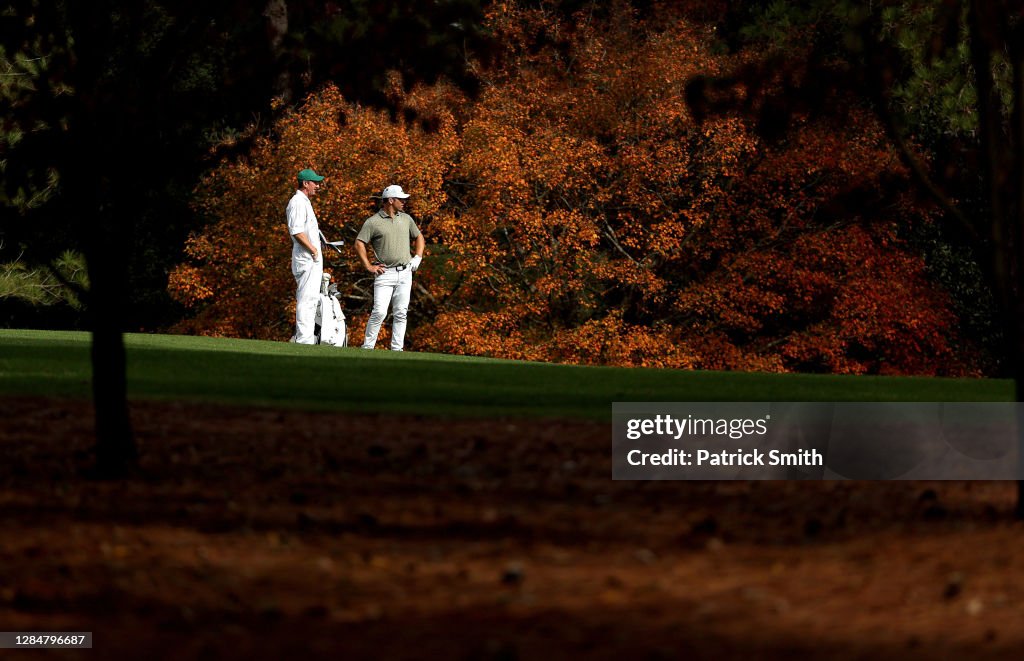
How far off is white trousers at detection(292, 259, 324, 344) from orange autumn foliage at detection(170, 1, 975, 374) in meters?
6.58

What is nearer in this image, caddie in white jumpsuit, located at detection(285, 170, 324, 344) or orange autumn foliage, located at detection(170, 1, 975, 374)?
caddie in white jumpsuit, located at detection(285, 170, 324, 344)

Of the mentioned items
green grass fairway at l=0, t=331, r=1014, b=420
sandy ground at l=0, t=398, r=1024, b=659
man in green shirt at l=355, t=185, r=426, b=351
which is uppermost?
man in green shirt at l=355, t=185, r=426, b=351

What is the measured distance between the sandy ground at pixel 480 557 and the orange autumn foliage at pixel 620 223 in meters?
18.5

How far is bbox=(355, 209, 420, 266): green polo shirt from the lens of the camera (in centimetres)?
2091

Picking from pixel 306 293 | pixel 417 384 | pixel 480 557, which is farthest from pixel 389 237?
pixel 480 557

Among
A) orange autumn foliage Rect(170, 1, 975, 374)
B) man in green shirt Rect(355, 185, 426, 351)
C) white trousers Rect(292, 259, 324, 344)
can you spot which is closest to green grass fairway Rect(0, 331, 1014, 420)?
white trousers Rect(292, 259, 324, 344)

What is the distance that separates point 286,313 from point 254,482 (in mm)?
21506

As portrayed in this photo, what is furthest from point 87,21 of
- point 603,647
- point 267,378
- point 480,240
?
point 480,240

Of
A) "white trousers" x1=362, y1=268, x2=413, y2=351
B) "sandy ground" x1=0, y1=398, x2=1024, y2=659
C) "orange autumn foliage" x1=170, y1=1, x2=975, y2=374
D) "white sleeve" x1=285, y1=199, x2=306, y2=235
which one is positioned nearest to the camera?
"sandy ground" x1=0, y1=398, x2=1024, y2=659

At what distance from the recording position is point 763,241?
28062 mm

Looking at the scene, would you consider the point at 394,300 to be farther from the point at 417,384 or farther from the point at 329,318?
the point at 417,384

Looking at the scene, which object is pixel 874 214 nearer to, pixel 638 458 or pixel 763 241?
pixel 763 241

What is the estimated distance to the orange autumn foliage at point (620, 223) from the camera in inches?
1082

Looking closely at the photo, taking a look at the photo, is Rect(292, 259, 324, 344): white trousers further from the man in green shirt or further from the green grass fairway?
the green grass fairway
